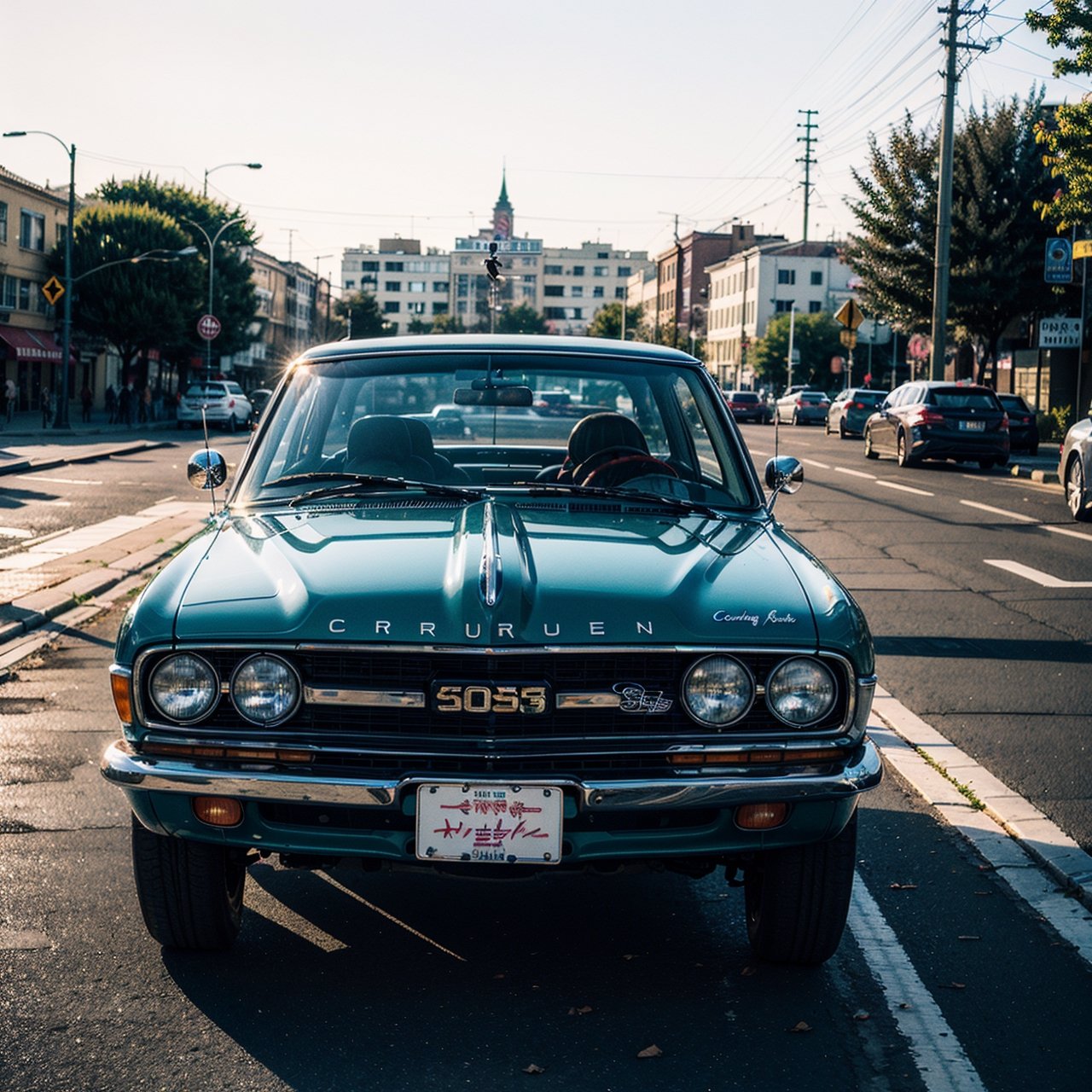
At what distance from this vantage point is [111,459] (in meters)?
31.6

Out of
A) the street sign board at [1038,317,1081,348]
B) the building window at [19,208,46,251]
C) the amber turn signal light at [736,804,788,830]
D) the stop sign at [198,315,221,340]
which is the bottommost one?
the amber turn signal light at [736,804,788,830]

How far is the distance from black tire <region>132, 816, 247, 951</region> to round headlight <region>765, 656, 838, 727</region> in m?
1.49

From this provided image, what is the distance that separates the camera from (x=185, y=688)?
12.3 ft

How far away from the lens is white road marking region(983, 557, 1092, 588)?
42.0 ft

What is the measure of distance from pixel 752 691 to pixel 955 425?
81.6 ft

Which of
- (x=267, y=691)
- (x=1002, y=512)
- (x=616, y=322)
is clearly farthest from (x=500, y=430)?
(x=616, y=322)

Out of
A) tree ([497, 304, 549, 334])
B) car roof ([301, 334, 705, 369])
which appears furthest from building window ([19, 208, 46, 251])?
tree ([497, 304, 549, 334])

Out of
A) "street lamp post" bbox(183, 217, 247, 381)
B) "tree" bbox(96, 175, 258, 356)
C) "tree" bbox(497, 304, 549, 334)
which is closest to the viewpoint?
"street lamp post" bbox(183, 217, 247, 381)

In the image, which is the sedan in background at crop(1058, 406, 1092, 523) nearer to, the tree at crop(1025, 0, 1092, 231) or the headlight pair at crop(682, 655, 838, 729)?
the tree at crop(1025, 0, 1092, 231)

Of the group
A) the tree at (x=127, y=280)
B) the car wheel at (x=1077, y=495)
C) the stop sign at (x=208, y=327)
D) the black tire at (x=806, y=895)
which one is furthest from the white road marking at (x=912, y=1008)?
the tree at (x=127, y=280)

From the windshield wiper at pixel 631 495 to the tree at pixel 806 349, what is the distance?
86.0 metres

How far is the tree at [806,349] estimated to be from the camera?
89625mm

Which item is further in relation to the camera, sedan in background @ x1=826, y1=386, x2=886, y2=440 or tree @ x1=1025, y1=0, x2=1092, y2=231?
sedan in background @ x1=826, y1=386, x2=886, y2=440

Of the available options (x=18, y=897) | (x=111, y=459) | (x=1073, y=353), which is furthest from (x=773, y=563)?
(x=1073, y=353)
